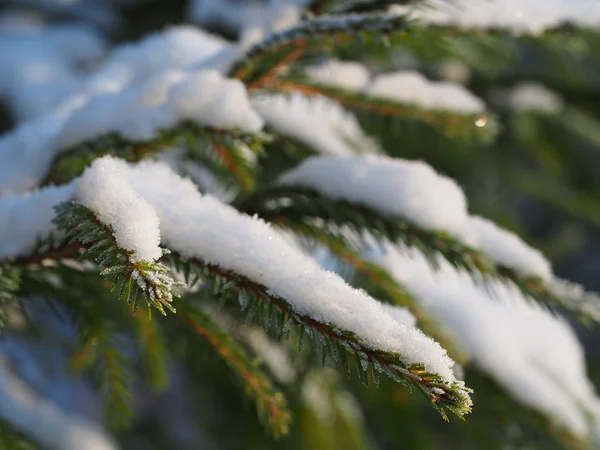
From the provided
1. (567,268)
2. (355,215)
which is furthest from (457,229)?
(567,268)

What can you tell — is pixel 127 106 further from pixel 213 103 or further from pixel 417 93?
pixel 417 93

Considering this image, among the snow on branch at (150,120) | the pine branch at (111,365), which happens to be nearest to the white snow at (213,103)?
the snow on branch at (150,120)

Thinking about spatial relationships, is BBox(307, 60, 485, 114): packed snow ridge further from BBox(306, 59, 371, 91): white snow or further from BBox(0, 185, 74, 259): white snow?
BBox(0, 185, 74, 259): white snow

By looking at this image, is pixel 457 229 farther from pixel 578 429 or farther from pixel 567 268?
pixel 567 268

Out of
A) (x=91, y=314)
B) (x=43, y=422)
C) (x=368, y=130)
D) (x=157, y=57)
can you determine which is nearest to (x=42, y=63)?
(x=157, y=57)

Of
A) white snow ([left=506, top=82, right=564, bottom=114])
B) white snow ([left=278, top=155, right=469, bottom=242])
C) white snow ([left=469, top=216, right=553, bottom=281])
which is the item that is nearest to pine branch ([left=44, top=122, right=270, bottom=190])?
white snow ([left=278, top=155, right=469, bottom=242])
